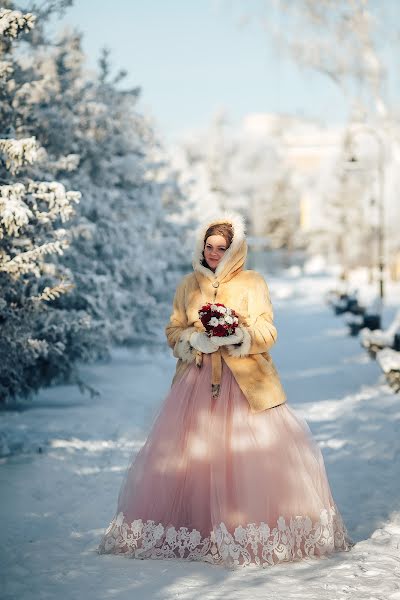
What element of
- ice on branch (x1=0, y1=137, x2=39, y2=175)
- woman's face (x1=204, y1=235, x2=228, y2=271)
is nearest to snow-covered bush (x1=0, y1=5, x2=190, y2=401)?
ice on branch (x1=0, y1=137, x2=39, y2=175)

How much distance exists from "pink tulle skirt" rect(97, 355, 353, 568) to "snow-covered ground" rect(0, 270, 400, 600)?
12cm

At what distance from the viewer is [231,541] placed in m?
4.99

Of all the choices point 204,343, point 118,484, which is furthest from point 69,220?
point 204,343

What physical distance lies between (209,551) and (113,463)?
3.47 metres

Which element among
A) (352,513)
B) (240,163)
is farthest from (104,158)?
(240,163)

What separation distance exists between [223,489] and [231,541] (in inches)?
12.1

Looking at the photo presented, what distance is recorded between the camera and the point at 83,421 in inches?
421

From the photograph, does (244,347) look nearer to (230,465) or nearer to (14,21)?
(230,465)

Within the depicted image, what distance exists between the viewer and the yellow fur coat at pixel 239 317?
17.3ft

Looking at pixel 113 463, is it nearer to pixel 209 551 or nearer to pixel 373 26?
pixel 209 551

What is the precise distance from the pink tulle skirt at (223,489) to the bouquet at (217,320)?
0.34m

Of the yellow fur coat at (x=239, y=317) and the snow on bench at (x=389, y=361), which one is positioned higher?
the yellow fur coat at (x=239, y=317)

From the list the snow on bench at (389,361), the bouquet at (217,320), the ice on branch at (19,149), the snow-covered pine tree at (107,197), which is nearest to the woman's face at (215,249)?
the bouquet at (217,320)

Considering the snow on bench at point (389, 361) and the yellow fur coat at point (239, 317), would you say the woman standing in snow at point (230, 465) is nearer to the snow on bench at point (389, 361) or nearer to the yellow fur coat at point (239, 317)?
the yellow fur coat at point (239, 317)
